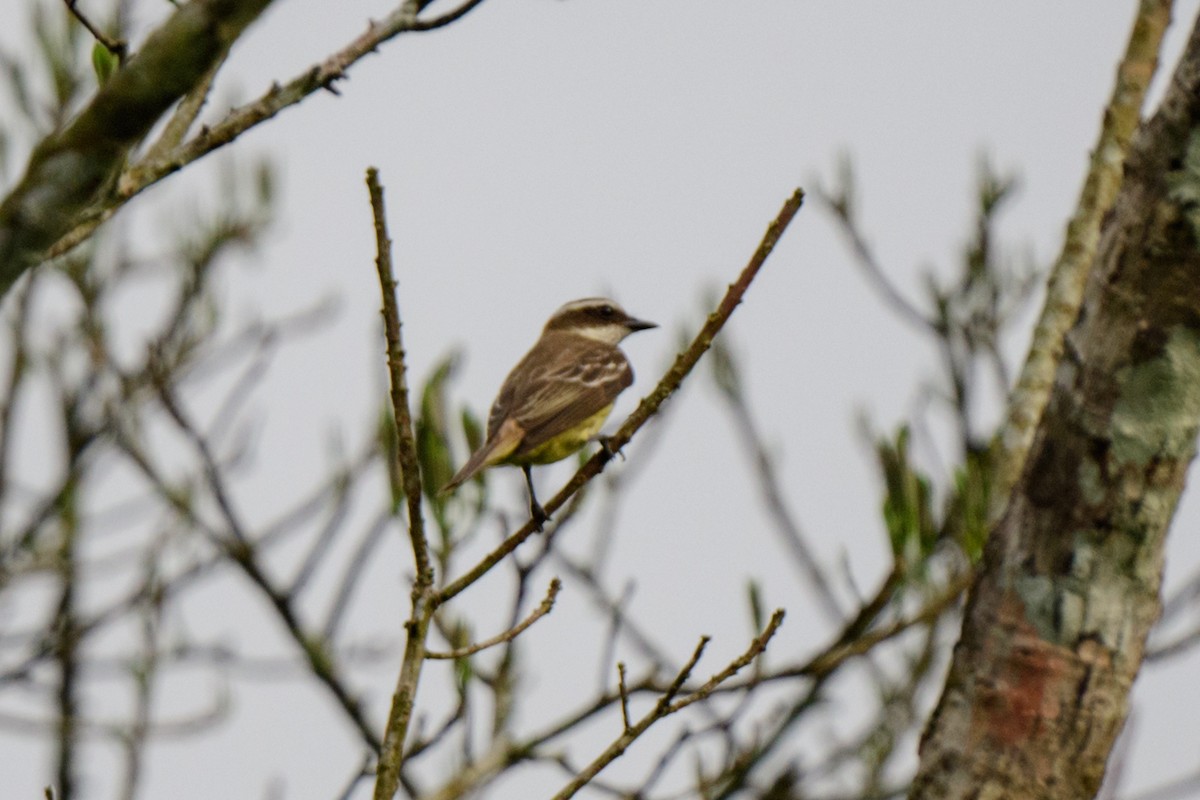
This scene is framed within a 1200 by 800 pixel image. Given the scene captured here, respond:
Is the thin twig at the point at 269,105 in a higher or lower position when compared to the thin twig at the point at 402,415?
higher

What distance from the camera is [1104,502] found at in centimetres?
337

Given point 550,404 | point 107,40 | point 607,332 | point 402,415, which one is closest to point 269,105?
point 107,40

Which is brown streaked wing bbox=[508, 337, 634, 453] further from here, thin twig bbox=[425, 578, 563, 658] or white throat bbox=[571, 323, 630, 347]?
thin twig bbox=[425, 578, 563, 658]

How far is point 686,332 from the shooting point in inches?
213

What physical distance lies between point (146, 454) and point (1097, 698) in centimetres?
389

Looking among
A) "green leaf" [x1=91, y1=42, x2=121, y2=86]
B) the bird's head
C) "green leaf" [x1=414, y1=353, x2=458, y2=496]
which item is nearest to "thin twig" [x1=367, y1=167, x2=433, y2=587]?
"green leaf" [x1=91, y1=42, x2=121, y2=86]

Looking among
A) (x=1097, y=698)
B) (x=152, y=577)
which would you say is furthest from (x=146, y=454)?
(x=1097, y=698)

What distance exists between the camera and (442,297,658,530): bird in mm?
5270

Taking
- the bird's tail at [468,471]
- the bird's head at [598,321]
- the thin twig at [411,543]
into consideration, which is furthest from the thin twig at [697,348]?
the bird's head at [598,321]

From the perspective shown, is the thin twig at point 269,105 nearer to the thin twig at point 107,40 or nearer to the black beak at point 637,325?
the thin twig at point 107,40

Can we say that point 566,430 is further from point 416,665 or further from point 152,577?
point 416,665

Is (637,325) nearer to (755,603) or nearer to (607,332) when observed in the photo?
(607,332)

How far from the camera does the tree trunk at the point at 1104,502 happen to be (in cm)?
333

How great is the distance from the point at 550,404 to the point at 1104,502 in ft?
8.41
